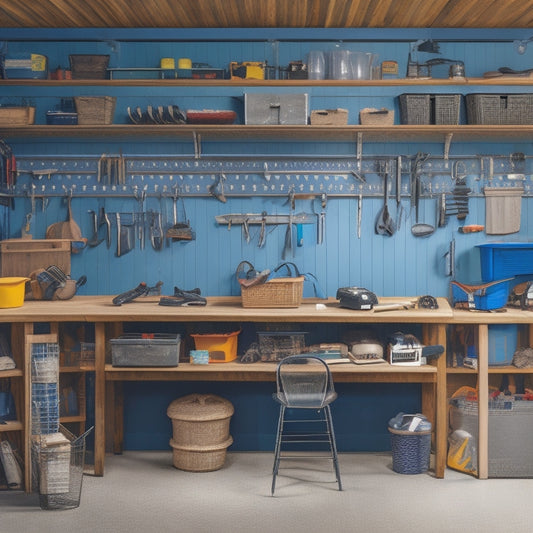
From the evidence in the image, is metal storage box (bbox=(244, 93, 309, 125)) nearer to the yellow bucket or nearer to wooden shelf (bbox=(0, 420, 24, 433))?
the yellow bucket

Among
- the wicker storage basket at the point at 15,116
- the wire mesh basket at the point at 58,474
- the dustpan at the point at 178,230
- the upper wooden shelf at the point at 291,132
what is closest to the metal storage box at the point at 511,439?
the upper wooden shelf at the point at 291,132

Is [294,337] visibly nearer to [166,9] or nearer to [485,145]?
[485,145]

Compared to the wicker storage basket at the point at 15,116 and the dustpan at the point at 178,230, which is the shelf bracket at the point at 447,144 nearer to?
the dustpan at the point at 178,230

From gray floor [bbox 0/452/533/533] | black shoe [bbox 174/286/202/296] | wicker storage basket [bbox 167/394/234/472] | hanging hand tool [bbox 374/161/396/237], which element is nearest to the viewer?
gray floor [bbox 0/452/533/533]

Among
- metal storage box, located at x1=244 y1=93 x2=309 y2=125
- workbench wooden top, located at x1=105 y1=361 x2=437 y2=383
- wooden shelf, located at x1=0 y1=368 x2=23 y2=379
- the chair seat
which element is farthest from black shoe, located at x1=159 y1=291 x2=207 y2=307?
metal storage box, located at x1=244 y1=93 x2=309 y2=125

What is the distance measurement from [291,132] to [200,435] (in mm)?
2226

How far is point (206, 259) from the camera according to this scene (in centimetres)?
554

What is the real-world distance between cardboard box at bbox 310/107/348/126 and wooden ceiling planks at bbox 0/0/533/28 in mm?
684

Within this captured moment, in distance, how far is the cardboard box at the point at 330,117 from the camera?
520 centimetres

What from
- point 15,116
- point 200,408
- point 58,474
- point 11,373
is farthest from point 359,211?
point 58,474

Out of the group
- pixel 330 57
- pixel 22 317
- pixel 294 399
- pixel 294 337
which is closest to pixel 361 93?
pixel 330 57

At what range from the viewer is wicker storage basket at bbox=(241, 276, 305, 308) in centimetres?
487

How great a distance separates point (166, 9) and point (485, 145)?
2.54m

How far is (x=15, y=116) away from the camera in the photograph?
5.21 meters
